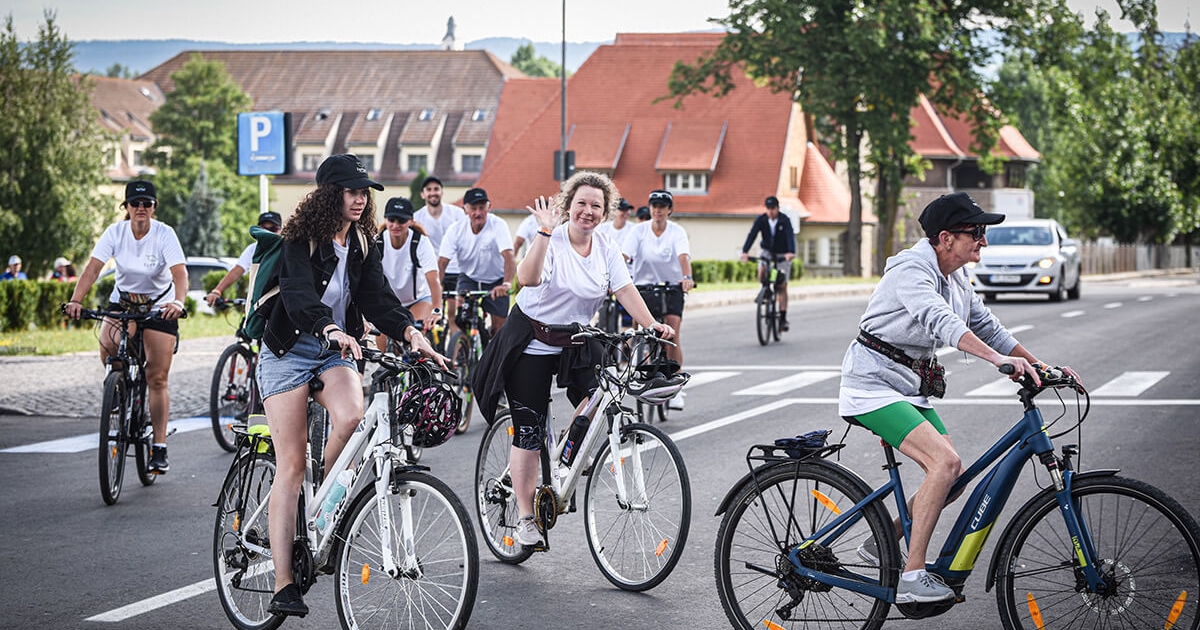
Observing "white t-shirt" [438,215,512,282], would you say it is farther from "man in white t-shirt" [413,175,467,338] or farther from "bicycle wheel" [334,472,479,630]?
"bicycle wheel" [334,472,479,630]

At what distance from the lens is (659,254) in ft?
46.0

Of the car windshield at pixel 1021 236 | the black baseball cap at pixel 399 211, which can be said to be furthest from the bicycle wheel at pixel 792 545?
the car windshield at pixel 1021 236

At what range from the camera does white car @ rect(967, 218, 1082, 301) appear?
32.7 meters

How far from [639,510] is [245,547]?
1.70 meters

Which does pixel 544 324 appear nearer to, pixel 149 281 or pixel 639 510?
pixel 639 510

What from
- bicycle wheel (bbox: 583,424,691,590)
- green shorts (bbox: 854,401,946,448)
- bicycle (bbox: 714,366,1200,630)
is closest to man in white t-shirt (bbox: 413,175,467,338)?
bicycle wheel (bbox: 583,424,691,590)

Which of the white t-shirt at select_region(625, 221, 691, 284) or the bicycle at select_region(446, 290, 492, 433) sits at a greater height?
the white t-shirt at select_region(625, 221, 691, 284)

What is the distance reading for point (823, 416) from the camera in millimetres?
12922

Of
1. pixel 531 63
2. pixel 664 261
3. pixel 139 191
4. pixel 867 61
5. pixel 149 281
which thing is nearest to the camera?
pixel 139 191

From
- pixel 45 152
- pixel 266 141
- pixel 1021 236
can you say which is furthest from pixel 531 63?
pixel 266 141

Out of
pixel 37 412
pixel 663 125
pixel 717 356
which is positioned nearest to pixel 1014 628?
pixel 37 412

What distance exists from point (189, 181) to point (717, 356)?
73.6 meters

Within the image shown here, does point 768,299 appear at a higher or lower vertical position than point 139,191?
lower

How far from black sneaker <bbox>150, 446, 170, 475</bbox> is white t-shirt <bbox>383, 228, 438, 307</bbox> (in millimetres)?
2627
